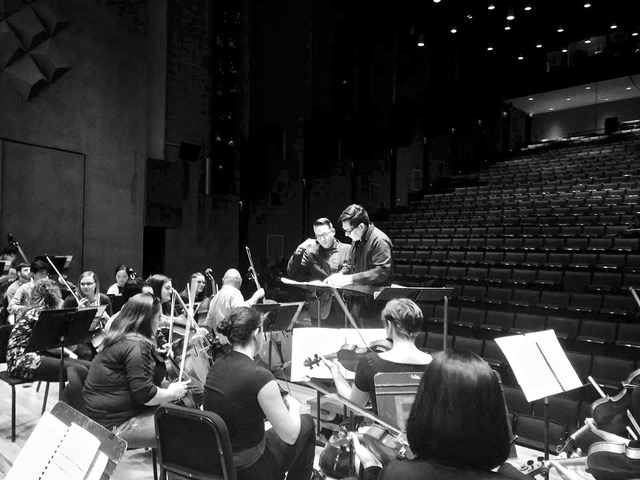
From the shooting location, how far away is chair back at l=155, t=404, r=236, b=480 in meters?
1.89

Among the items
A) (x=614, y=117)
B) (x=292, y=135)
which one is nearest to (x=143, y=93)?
(x=292, y=135)

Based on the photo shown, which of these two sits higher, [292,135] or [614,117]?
[614,117]

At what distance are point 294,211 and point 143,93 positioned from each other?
3962mm

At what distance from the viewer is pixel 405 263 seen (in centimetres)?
787

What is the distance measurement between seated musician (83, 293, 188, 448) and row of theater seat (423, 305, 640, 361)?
A: 309 cm

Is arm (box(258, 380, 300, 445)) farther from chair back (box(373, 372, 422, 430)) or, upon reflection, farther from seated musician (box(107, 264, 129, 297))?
seated musician (box(107, 264, 129, 297))

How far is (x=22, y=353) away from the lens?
354cm

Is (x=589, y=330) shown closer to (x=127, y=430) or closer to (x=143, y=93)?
(x=127, y=430)

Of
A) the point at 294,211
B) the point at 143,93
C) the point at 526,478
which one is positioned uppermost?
the point at 143,93

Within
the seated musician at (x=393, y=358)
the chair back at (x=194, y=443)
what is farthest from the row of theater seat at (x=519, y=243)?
the chair back at (x=194, y=443)

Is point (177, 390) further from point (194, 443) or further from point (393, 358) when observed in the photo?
point (393, 358)

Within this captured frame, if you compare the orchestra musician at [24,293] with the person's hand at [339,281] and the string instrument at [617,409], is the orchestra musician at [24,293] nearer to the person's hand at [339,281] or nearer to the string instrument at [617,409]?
the person's hand at [339,281]

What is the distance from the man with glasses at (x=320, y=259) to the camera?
3.64 m

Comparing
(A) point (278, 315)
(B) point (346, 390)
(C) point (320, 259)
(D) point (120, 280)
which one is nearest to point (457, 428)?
(B) point (346, 390)
